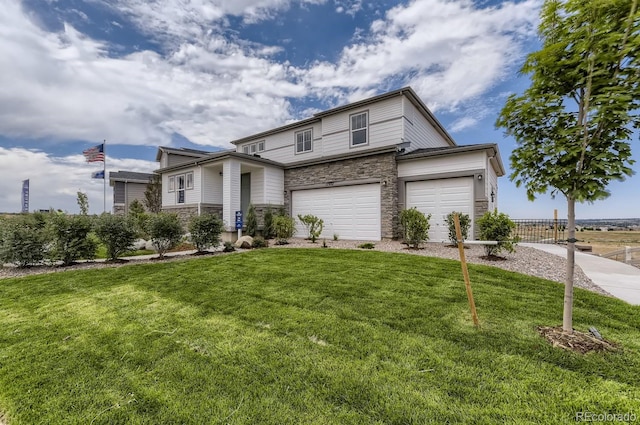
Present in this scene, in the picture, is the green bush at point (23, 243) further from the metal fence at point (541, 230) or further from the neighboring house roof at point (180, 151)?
the metal fence at point (541, 230)

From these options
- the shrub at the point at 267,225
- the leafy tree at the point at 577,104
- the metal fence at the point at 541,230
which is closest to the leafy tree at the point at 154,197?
the shrub at the point at 267,225

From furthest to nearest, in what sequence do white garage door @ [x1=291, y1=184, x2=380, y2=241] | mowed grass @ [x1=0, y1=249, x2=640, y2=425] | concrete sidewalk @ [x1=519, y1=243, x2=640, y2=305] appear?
white garage door @ [x1=291, y1=184, x2=380, y2=241] → concrete sidewalk @ [x1=519, y1=243, x2=640, y2=305] → mowed grass @ [x1=0, y1=249, x2=640, y2=425]

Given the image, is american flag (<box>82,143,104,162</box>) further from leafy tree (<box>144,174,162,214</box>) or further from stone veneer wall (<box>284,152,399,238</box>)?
stone veneer wall (<box>284,152,399,238</box>)

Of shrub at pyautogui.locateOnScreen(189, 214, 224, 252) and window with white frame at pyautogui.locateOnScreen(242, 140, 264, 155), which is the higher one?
window with white frame at pyautogui.locateOnScreen(242, 140, 264, 155)

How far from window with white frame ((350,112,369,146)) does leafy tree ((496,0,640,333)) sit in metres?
10.2

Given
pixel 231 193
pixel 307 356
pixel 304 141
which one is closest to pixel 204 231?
pixel 231 193

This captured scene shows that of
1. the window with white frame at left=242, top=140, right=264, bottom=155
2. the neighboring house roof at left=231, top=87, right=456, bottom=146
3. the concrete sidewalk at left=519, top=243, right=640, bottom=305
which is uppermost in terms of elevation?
the neighboring house roof at left=231, top=87, right=456, bottom=146

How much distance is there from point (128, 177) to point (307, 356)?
98.9 ft

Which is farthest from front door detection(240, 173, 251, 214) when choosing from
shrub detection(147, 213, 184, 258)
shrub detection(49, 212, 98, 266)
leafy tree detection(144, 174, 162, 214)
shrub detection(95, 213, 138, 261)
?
leafy tree detection(144, 174, 162, 214)

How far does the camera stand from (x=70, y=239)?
7.13m

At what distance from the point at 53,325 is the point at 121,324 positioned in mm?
898

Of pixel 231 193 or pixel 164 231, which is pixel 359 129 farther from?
pixel 164 231

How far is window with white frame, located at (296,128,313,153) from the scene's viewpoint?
50.3ft

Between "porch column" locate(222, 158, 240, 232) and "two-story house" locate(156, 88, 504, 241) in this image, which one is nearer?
"two-story house" locate(156, 88, 504, 241)
